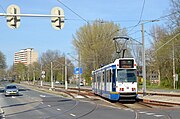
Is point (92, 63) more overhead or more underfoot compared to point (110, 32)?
more underfoot

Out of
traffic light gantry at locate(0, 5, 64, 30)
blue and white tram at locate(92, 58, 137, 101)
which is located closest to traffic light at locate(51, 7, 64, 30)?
traffic light gantry at locate(0, 5, 64, 30)

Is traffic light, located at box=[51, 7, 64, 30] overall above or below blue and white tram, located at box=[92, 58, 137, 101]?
above

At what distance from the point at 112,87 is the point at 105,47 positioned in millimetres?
43834

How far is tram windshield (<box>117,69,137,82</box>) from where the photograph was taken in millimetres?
30047

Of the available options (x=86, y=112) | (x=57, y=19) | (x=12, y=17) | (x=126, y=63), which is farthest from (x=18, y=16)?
(x=126, y=63)

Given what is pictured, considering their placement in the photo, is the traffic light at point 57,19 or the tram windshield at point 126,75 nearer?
the traffic light at point 57,19

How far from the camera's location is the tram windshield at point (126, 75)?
30047 millimetres

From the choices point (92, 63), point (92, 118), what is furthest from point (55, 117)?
point (92, 63)

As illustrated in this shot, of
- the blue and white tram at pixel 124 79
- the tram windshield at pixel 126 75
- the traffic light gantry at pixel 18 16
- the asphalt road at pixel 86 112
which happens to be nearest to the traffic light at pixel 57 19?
the traffic light gantry at pixel 18 16

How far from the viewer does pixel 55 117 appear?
66.1 ft

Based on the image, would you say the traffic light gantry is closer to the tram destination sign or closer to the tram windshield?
the tram destination sign

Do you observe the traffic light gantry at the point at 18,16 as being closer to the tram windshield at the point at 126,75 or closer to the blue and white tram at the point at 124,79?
the blue and white tram at the point at 124,79

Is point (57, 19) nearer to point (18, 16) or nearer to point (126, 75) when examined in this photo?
point (18, 16)

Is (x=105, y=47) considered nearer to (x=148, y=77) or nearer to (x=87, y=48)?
(x=87, y=48)
